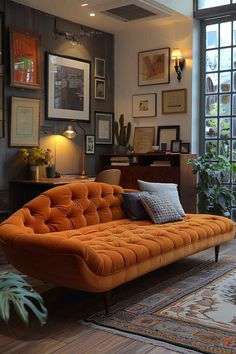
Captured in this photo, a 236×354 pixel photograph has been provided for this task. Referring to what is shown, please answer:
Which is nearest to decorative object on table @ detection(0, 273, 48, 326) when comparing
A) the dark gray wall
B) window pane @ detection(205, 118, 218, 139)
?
the dark gray wall

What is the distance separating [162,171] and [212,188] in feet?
2.36

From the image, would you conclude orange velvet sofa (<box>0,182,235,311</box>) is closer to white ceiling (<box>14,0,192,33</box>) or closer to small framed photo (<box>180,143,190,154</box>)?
small framed photo (<box>180,143,190,154</box>)

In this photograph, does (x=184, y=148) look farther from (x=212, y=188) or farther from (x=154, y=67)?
(x=154, y=67)

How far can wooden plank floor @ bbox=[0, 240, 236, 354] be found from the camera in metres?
2.62

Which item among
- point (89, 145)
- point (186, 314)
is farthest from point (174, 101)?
point (186, 314)

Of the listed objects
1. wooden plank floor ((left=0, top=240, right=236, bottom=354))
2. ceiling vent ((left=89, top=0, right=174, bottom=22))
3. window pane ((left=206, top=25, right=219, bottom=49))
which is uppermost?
ceiling vent ((left=89, top=0, right=174, bottom=22))

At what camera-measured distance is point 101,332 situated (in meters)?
2.85

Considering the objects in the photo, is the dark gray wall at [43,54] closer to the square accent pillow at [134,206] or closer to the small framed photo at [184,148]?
the small framed photo at [184,148]

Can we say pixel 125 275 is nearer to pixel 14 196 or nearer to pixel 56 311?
pixel 56 311

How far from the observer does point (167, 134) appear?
676cm

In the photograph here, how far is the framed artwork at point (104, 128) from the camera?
701 centimetres

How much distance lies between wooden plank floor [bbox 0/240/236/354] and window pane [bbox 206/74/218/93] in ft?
12.5

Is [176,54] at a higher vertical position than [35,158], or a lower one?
higher

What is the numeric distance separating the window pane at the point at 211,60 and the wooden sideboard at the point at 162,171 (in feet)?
4.30
